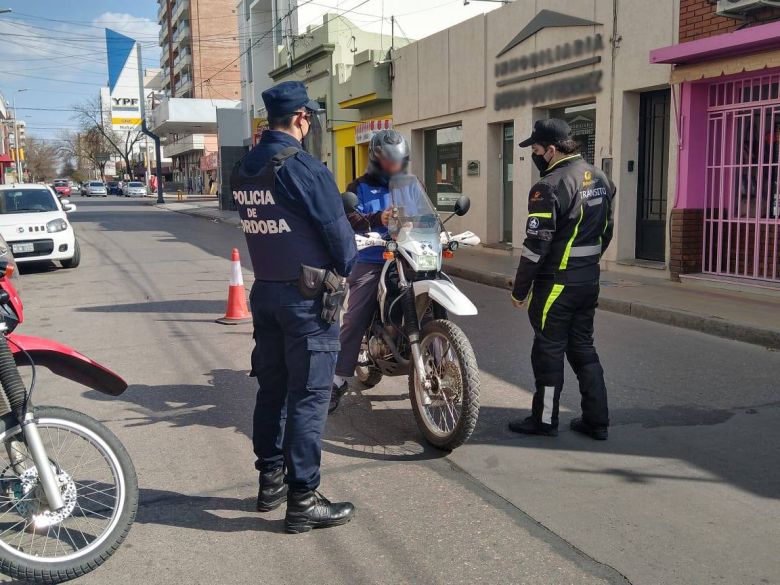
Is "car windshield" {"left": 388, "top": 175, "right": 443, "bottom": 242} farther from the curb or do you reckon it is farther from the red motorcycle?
the curb

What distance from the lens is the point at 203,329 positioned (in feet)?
28.0

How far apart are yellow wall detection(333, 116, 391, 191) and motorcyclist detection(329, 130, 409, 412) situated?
18.6 meters

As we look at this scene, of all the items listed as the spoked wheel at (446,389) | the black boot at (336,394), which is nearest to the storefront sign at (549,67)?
the black boot at (336,394)

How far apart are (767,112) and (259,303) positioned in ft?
28.9

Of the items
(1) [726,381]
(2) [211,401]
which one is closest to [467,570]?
(2) [211,401]

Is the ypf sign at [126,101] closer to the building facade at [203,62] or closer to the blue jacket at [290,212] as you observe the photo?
the building facade at [203,62]

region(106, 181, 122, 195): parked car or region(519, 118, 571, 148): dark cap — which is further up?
region(106, 181, 122, 195): parked car

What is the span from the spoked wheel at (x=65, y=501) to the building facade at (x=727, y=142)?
8.97m

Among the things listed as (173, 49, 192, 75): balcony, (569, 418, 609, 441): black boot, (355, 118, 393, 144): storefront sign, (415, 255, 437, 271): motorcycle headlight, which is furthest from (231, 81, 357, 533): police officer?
(173, 49, 192, 75): balcony

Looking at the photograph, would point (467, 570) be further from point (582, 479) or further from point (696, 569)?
point (582, 479)

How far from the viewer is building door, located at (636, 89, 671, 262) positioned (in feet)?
39.5

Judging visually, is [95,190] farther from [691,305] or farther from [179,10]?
[691,305]

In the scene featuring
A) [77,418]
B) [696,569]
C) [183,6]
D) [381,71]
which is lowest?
[696,569]

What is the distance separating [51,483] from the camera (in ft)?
10.0
